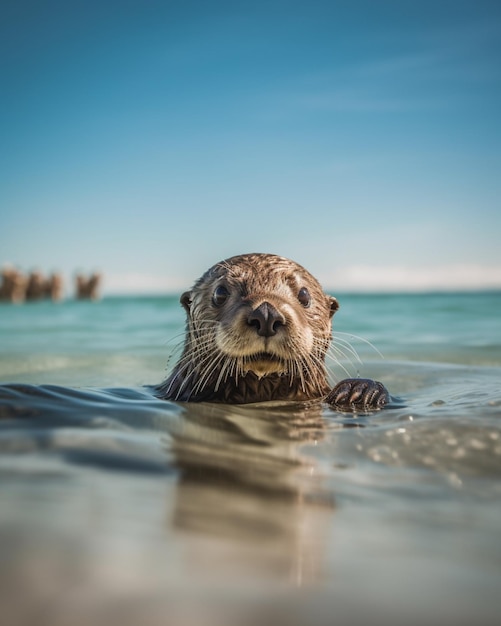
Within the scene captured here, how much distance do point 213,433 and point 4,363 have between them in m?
7.61

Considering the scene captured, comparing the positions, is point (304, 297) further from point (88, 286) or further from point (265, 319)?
point (88, 286)

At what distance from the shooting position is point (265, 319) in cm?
376

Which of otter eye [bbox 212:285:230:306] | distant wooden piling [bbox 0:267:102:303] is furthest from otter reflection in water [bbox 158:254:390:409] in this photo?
distant wooden piling [bbox 0:267:102:303]

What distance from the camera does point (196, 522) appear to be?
1698 mm

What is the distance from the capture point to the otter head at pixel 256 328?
3.87 m

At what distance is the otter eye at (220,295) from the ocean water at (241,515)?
1176 millimetres

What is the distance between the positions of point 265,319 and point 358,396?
2.89 ft

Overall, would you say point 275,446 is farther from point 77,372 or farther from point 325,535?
point 77,372

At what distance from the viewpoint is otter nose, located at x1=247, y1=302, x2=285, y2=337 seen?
3766mm

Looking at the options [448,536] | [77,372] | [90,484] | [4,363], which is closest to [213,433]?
[90,484]

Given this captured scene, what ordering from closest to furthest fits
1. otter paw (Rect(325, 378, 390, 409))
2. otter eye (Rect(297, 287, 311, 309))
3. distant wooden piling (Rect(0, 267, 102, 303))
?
otter paw (Rect(325, 378, 390, 409)), otter eye (Rect(297, 287, 311, 309)), distant wooden piling (Rect(0, 267, 102, 303))

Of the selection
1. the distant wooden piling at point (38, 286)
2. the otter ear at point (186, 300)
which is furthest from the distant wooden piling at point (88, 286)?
the otter ear at point (186, 300)

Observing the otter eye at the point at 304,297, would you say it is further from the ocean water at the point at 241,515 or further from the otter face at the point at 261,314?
the ocean water at the point at 241,515

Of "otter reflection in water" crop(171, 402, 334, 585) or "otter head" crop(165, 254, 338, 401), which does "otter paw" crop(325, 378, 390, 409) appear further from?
"otter reflection in water" crop(171, 402, 334, 585)
